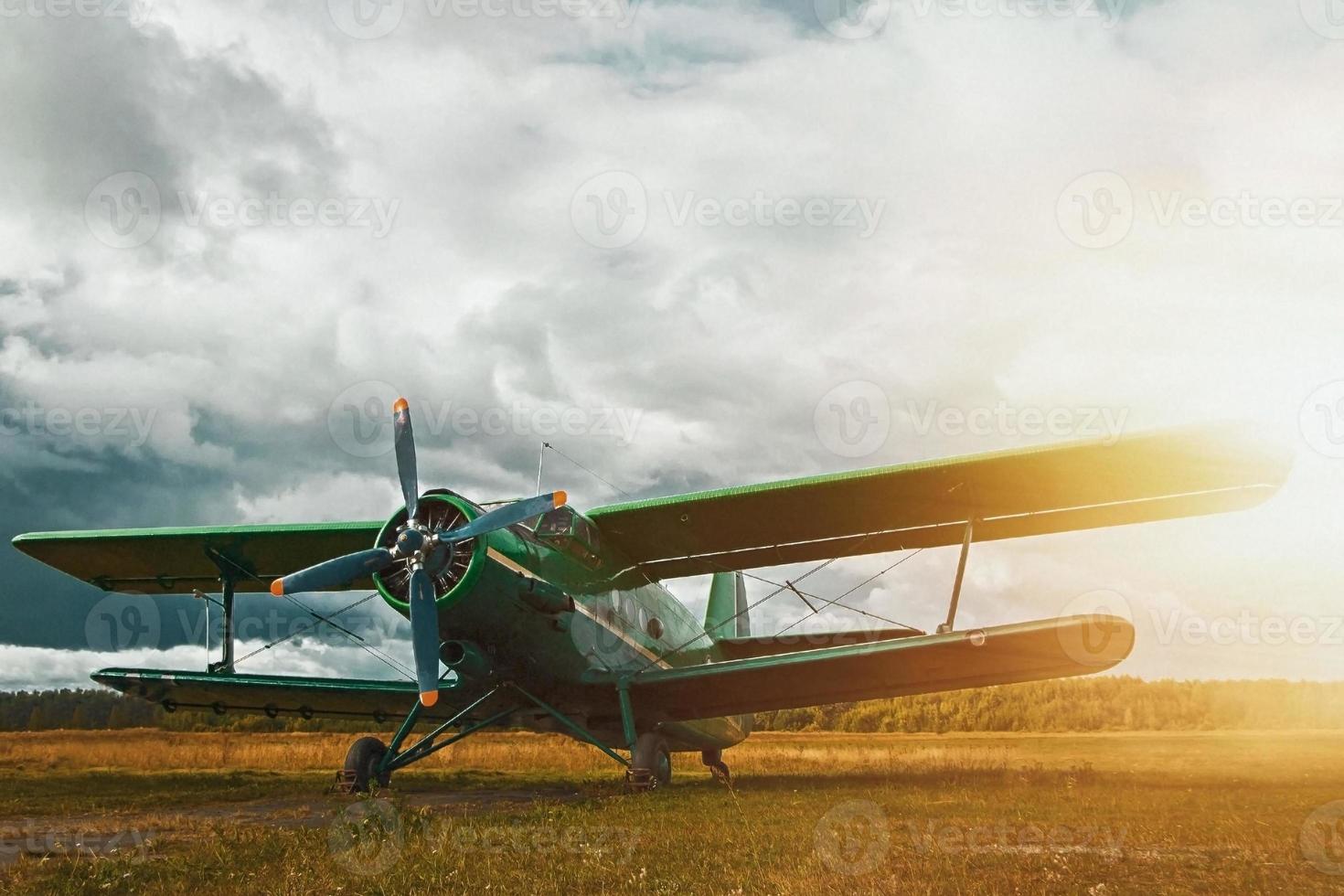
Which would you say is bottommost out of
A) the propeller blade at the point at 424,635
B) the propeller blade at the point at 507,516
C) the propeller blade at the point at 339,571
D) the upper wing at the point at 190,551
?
the propeller blade at the point at 424,635

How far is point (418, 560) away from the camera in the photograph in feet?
33.5

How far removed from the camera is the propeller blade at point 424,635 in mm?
9945

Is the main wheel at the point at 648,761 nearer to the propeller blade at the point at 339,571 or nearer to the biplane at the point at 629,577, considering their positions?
the biplane at the point at 629,577

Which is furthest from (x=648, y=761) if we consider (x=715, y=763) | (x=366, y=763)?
(x=715, y=763)

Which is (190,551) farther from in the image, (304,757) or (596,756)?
(596,756)

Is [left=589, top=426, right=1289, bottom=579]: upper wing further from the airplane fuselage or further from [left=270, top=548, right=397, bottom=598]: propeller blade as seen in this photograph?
[left=270, top=548, right=397, bottom=598]: propeller blade

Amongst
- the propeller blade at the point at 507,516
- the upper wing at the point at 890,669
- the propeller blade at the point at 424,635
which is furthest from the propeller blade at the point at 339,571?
the upper wing at the point at 890,669

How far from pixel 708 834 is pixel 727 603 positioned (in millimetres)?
12822

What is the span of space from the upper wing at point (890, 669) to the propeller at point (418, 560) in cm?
383

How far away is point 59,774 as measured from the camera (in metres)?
17.2

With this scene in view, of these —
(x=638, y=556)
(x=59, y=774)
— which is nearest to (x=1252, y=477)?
(x=638, y=556)

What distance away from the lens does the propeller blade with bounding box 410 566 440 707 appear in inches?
392

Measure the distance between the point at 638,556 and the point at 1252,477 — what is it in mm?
8466

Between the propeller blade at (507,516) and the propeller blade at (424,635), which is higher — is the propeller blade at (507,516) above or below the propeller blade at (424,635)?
above
